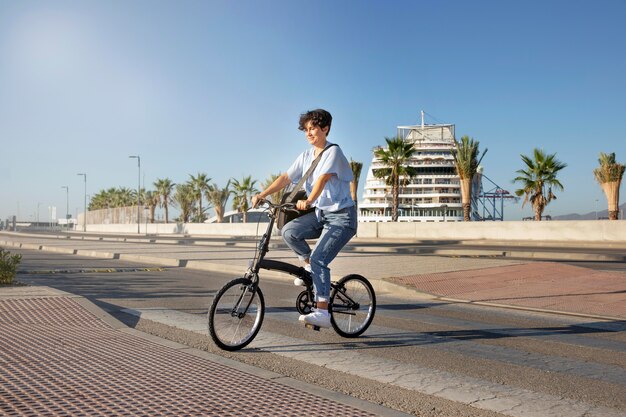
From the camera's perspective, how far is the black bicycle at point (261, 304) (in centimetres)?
510

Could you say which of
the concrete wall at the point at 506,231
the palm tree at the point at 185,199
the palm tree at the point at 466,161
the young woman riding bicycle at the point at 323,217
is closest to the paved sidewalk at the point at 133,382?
the young woman riding bicycle at the point at 323,217

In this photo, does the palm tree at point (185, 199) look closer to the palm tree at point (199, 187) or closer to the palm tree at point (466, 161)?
the palm tree at point (199, 187)

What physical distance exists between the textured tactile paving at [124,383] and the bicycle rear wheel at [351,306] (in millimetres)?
1585

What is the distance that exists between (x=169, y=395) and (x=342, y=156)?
8.91 ft

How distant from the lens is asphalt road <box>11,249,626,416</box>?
380 cm

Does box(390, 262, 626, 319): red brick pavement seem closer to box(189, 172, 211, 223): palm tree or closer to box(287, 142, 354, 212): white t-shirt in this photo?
box(287, 142, 354, 212): white t-shirt

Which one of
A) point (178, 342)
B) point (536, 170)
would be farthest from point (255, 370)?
point (536, 170)

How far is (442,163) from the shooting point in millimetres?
89688

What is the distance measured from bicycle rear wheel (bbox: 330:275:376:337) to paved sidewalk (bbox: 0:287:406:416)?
1430 millimetres

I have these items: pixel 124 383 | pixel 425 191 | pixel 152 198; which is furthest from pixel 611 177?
pixel 152 198

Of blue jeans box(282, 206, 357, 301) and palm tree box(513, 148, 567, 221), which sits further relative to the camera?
palm tree box(513, 148, 567, 221)

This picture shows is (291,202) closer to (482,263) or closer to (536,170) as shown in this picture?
(482,263)

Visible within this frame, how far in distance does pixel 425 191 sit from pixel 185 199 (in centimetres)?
4386

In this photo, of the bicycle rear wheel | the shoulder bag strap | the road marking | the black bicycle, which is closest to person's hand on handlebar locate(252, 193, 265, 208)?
the black bicycle
